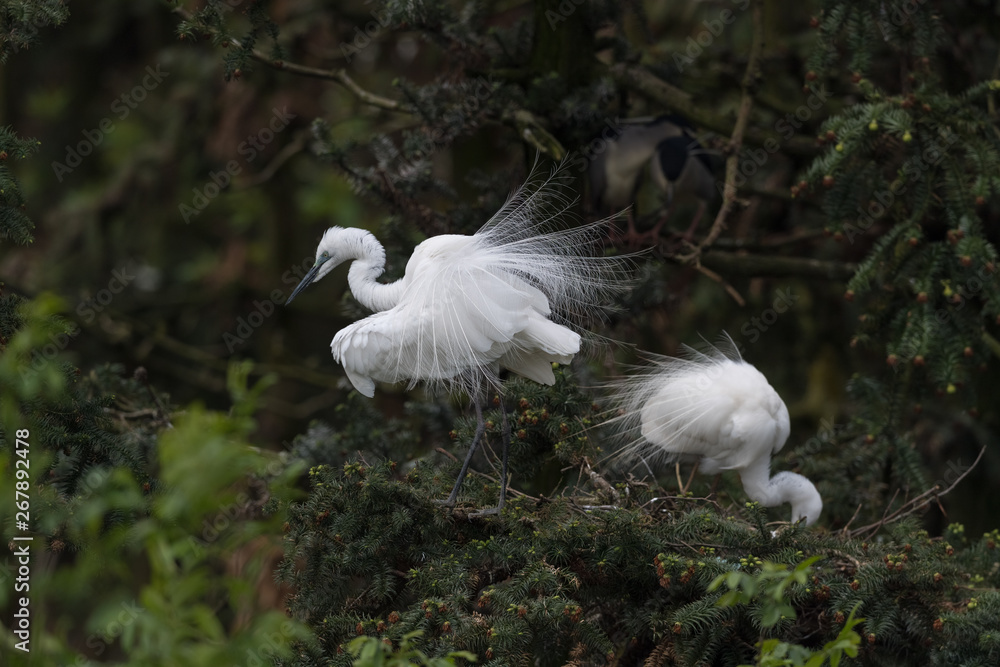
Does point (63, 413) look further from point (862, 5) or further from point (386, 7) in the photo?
point (862, 5)

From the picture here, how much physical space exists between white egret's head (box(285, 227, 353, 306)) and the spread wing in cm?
40

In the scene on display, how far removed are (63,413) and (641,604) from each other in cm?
175

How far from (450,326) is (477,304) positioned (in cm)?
10

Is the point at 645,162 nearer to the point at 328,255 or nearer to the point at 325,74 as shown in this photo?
the point at 325,74

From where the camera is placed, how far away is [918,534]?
296cm

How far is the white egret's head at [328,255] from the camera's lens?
3.28 meters

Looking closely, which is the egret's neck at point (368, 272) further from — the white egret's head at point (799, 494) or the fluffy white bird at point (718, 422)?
the white egret's head at point (799, 494)

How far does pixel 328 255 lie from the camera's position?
3.35 metres

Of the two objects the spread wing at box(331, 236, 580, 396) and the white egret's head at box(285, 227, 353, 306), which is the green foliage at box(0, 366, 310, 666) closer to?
the spread wing at box(331, 236, 580, 396)

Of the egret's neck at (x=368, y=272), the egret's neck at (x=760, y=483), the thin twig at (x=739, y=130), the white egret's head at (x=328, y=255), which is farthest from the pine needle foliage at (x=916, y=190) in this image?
the white egret's head at (x=328, y=255)

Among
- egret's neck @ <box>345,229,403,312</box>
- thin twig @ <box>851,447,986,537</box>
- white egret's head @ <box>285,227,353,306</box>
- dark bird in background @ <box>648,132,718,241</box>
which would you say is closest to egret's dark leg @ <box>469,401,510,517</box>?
egret's neck @ <box>345,229,403,312</box>

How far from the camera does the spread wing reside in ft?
9.32

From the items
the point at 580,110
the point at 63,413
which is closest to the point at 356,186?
the point at 580,110

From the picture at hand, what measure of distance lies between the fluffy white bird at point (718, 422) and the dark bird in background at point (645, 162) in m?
0.92
